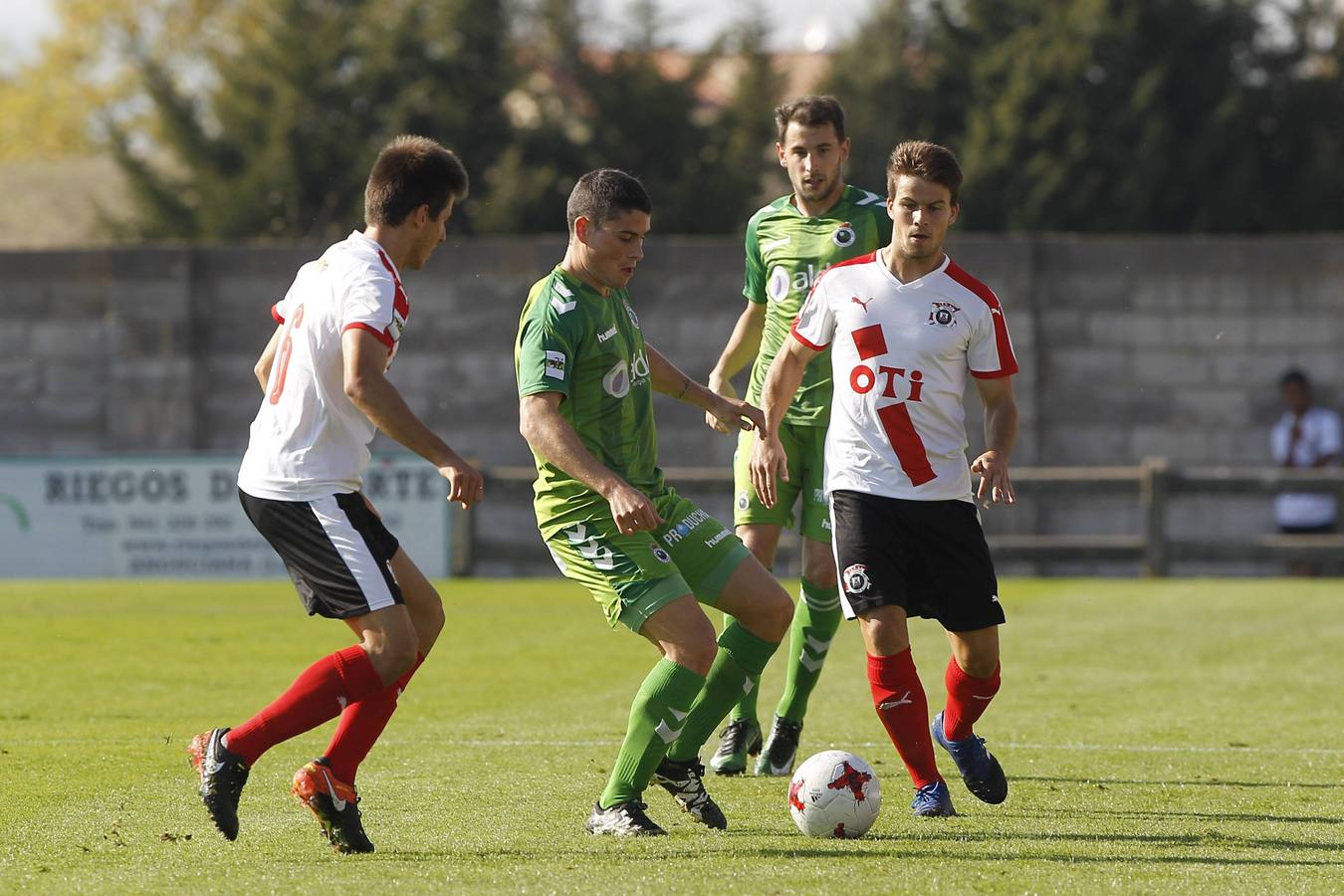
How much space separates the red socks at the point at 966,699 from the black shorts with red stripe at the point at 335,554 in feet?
6.66

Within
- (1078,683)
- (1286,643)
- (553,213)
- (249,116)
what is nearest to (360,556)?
(1078,683)

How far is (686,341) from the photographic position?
1923 centimetres

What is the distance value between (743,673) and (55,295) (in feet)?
49.3

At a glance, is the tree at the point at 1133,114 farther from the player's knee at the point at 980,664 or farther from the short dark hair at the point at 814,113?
the player's knee at the point at 980,664

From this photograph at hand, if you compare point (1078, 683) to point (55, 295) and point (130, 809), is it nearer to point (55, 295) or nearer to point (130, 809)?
point (130, 809)

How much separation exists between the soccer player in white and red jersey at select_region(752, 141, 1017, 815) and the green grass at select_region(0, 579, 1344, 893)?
1.87 ft

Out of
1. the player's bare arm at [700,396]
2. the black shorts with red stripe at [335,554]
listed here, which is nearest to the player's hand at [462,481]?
the black shorts with red stripe at [335,554]

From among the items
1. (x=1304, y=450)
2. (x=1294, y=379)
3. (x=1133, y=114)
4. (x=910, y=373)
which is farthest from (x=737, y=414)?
(x=1133, y=114)

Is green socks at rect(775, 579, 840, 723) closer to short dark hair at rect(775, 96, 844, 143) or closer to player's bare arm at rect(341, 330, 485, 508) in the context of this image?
short dark hair at rect(775, 96, 844, 143)

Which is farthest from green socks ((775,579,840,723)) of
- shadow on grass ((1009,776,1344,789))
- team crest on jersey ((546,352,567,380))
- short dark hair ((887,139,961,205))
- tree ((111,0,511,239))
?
tree ((111,0,511,239))

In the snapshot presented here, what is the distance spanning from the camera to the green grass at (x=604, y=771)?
536 centimetres

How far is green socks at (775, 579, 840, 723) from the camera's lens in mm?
7375

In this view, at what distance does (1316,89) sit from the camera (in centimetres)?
3384

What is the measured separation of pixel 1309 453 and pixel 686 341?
618 centimetres
